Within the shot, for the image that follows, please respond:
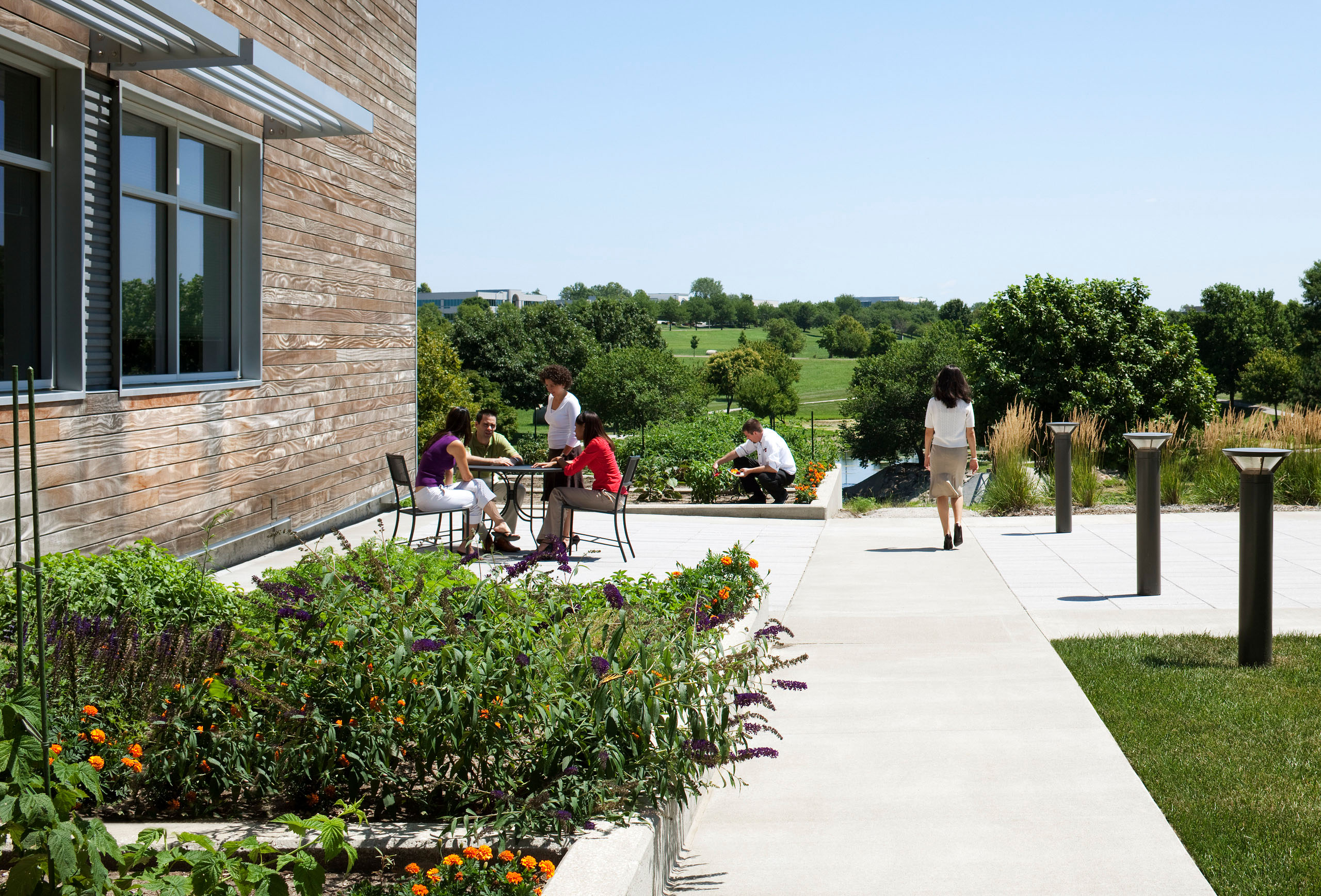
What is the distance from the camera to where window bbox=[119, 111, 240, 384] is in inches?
300

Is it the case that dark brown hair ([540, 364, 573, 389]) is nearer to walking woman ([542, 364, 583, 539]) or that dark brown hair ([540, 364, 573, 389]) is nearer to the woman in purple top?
walking woman ([542, 364, 583, 539])

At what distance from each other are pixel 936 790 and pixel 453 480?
5894 mm

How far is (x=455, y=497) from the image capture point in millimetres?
8930

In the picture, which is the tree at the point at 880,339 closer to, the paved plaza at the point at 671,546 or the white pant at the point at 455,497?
the paved plaza at the point at 671,546

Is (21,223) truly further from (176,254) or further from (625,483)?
(625,483)

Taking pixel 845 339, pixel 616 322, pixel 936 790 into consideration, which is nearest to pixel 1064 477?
pixel 936 790

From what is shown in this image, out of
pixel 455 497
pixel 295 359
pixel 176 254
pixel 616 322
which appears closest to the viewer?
pixel 176 254

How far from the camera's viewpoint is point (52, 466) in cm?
641

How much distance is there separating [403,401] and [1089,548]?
7.66m

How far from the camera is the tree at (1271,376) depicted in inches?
2778

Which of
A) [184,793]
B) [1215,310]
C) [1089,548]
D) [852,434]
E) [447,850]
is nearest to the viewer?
[447,850]

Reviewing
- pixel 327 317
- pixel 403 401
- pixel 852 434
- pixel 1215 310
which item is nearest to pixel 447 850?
pixel 327 317

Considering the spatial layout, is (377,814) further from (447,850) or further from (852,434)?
(852,434)

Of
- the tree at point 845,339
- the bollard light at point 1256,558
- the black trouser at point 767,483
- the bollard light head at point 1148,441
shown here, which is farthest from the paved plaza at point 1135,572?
the tree at point 845,339
